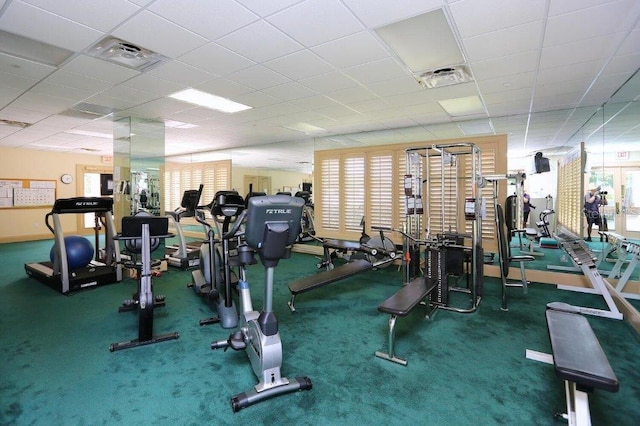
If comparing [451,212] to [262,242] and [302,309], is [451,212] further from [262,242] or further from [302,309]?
[262,242]

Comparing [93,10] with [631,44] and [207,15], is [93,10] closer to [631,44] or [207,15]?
[207,15]

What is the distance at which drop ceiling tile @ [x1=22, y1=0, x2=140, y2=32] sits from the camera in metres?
2.34

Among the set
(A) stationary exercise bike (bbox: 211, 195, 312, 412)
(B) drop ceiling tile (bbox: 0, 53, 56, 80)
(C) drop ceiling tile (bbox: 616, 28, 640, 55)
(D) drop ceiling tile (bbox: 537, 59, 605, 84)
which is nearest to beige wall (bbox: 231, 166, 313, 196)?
(B) drop ceiling tile (bbox: 0, 53, 56, 80)

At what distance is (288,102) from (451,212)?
122 inches

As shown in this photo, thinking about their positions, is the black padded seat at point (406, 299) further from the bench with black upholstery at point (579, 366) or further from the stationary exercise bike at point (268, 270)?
the bench with black upholstery at point (579, 366)

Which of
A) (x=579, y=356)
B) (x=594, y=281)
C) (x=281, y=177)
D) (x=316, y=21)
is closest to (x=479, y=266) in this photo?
(x=594, y=281)

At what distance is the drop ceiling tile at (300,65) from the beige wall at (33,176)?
29.8 ft

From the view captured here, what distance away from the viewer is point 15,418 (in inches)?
74.7

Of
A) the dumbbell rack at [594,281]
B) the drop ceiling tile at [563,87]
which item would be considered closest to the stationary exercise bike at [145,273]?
the dumbbell rack at [594,281]

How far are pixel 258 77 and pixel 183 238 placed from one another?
315 centimetres

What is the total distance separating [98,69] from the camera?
355cm

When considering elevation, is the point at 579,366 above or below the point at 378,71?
below

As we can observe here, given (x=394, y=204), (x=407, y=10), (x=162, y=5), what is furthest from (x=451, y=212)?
(x=162, y=5)

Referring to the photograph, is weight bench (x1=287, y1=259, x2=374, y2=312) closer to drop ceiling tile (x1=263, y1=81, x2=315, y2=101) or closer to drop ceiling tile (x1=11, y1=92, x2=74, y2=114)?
drop ceiling tile (x1=263, y1=81, x2=315, y2=101)
